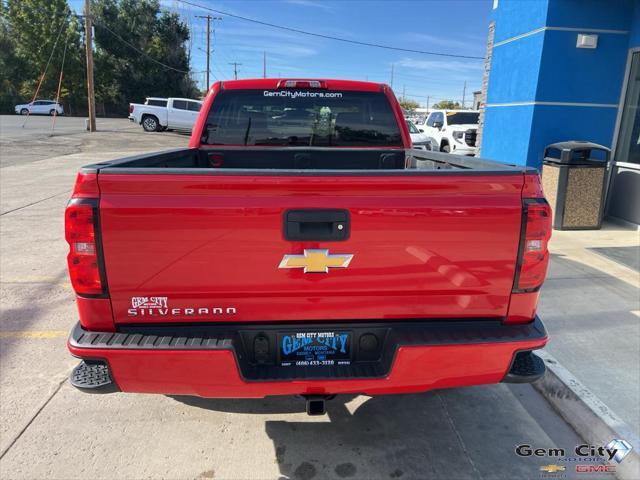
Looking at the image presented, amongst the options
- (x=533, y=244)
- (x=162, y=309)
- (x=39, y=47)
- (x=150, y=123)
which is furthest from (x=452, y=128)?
(x=39, y=47)

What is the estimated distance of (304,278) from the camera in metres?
2.08

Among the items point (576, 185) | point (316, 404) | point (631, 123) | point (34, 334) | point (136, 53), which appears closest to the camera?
point (316, 404)

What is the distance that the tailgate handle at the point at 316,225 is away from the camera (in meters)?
2.01

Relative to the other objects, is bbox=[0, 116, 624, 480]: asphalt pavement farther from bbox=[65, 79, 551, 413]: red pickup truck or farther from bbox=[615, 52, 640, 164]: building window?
bbox=[615, 52, 640, 164]: building window

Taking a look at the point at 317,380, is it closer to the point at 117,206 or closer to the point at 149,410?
the point at 117,206

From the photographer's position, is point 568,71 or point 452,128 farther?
point 452,128

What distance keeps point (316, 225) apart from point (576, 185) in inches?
263

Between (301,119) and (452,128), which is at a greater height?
(452,128)

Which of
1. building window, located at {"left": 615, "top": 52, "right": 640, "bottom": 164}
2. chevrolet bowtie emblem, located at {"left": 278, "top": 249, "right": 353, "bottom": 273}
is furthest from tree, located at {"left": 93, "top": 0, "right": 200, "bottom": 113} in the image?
chevrolet bowtie emblem, located at {"left": 278, "top": 249, "right": 353, "bottom": 273}

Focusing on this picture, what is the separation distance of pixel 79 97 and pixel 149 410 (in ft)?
194

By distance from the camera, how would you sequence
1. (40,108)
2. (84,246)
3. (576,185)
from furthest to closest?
(40,108), (576,185), (84,246)

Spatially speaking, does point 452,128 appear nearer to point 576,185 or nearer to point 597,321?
point 576,185

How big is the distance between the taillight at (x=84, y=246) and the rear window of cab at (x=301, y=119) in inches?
88.0

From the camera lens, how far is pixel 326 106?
4238 mm
